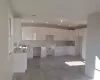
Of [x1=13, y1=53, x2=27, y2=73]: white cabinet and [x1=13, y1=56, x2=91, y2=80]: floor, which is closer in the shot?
[x1=13, y1=56, x2=91, y2=80]: floor

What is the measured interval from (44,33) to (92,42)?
588cm

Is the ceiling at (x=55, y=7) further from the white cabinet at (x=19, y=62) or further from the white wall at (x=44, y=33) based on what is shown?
the white wall at (x=44, y=33)

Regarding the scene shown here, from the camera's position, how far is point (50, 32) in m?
11.1

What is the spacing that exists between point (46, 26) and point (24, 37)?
6.70ft

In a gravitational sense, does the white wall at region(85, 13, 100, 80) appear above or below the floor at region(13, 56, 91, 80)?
above

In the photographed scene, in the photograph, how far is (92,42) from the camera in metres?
5.43

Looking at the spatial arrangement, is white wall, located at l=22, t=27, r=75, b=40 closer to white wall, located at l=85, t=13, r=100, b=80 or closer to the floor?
the floor

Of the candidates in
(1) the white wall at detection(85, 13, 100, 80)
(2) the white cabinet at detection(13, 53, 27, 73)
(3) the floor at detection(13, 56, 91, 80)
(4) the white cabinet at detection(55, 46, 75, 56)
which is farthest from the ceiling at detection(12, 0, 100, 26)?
(4) the white cabinet at detection(55, 46, 75, 56)

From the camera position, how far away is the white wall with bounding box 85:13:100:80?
5.09m

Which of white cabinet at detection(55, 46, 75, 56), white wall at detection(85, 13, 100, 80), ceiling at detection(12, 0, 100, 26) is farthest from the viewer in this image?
white cabinet at detection(55, 46, 75, 56)

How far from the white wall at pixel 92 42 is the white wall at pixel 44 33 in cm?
549

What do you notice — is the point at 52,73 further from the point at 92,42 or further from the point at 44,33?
the point at 44,33

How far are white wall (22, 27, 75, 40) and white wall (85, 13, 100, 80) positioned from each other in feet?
18.0

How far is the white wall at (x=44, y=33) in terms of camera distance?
10.1m
